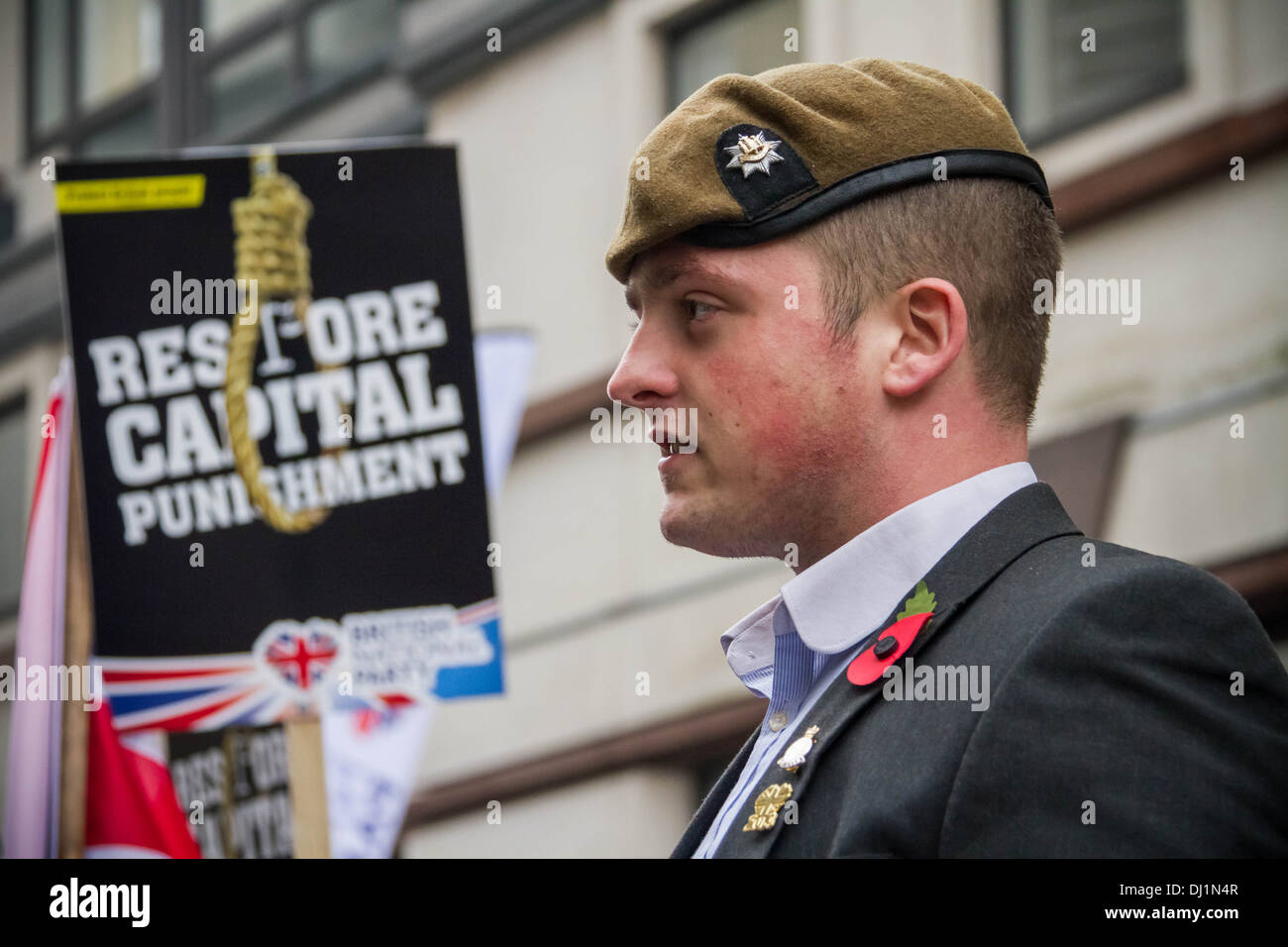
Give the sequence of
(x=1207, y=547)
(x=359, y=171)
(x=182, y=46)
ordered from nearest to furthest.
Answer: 1. (x=359, y=171)
2. (x=1207, y=547)
3. (x=182, y=46)

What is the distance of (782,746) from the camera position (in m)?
1.88

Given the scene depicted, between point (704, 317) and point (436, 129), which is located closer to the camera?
point (704, 317)

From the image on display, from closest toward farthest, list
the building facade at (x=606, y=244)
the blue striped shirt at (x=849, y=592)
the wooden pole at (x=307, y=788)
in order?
the blue striped shirt at (x=849, y=592) → the wooden pole at (x=307, y=788) → the building facade at (x=606, y=244)

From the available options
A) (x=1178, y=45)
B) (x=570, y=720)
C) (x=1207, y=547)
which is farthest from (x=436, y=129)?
(x=1207, y=547)

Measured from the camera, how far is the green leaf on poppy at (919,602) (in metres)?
1.86

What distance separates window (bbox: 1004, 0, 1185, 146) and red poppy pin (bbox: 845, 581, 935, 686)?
373cm

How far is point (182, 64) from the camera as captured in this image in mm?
8055

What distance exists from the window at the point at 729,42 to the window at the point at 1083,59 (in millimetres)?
830

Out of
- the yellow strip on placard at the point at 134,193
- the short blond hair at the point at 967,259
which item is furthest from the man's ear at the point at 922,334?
the yellow strip on placard at the point at 134,193

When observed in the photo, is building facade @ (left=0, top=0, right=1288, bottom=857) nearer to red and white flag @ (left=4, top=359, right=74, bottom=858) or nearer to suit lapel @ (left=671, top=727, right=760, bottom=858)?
red and white flag @ (left=4, top=359, right=74, bottom=858)

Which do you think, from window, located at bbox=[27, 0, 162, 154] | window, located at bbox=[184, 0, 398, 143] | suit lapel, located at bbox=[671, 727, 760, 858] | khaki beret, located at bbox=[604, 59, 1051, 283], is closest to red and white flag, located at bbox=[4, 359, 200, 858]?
suit lapel, located at bbox=[671, 727, 760, 858]

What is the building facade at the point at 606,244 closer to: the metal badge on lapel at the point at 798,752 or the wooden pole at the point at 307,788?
the wooden pole at the point at 307,788
